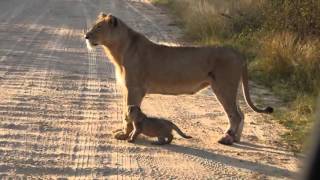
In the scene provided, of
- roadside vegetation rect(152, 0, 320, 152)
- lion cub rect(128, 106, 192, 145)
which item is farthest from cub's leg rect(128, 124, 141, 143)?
roadside vegetation rect(152, 0, 320, 152)

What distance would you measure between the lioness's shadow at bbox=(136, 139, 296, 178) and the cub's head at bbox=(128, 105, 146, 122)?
0.28 metres

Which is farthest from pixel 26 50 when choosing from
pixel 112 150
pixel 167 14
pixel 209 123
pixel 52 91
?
pixel 167 14

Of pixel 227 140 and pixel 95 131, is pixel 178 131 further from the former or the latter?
pixel 95 131

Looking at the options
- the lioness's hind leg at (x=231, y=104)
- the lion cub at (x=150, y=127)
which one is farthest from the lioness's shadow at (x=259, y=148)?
the lion cub at (x=150, y=127)

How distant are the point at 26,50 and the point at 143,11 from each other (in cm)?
1367

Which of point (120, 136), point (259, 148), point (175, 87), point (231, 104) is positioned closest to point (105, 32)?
point (175, 87)

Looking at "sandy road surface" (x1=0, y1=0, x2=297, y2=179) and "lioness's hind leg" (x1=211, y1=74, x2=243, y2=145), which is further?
"lioness's hind leg" (x1=211, y1=74, x2=243, y2=145)

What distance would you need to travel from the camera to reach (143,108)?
9.48 meters

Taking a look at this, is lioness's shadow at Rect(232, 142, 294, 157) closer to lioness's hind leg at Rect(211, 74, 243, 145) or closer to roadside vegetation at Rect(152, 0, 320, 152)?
lioness's hind leg at Rect(211, 74, 243, 145)

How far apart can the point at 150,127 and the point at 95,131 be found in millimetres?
807

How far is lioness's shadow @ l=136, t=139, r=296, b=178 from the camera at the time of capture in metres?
6.57

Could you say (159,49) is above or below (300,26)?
below

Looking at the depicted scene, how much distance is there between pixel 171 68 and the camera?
26.2 feet

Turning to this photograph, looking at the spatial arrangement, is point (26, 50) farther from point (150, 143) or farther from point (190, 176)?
point (190, 176)
